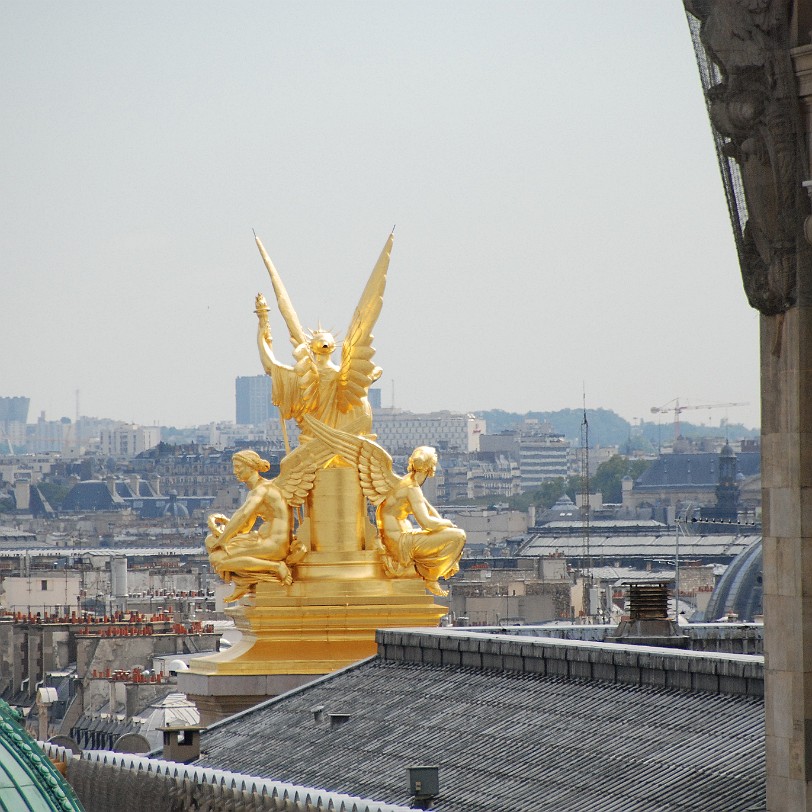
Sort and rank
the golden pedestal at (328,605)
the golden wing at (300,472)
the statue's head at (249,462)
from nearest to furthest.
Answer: the golden pedestal at (328,605) → the golden wing at (300,472) → the statue's head at (249,462)

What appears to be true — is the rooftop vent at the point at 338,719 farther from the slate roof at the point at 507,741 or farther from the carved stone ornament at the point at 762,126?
the carved stone ornament at the point at 762,126

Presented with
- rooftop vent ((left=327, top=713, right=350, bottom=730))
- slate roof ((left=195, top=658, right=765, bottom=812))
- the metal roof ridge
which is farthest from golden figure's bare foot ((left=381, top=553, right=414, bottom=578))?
rooftop vent ((left=327, top=713, right=350, bottom=730))

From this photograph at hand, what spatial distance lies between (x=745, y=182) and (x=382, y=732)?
1384cm

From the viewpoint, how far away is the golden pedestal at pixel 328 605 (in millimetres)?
46750

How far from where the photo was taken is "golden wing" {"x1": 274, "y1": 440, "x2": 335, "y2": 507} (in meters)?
47.8

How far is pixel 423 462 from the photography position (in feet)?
155

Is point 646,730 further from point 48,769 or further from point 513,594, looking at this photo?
point 513,594

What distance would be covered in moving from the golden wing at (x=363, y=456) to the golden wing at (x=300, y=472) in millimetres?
163

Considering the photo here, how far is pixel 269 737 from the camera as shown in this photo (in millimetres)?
39812

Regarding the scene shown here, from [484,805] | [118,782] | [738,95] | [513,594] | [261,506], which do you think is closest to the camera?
[738,95]

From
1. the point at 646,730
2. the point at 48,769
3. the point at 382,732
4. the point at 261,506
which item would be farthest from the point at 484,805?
the point at 261,506

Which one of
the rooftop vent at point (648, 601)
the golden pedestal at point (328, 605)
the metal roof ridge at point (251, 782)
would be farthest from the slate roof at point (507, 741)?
the golden pedestal at point (328, 605)

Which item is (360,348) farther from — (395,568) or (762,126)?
(762,126)

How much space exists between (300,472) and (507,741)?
13.9 meters
